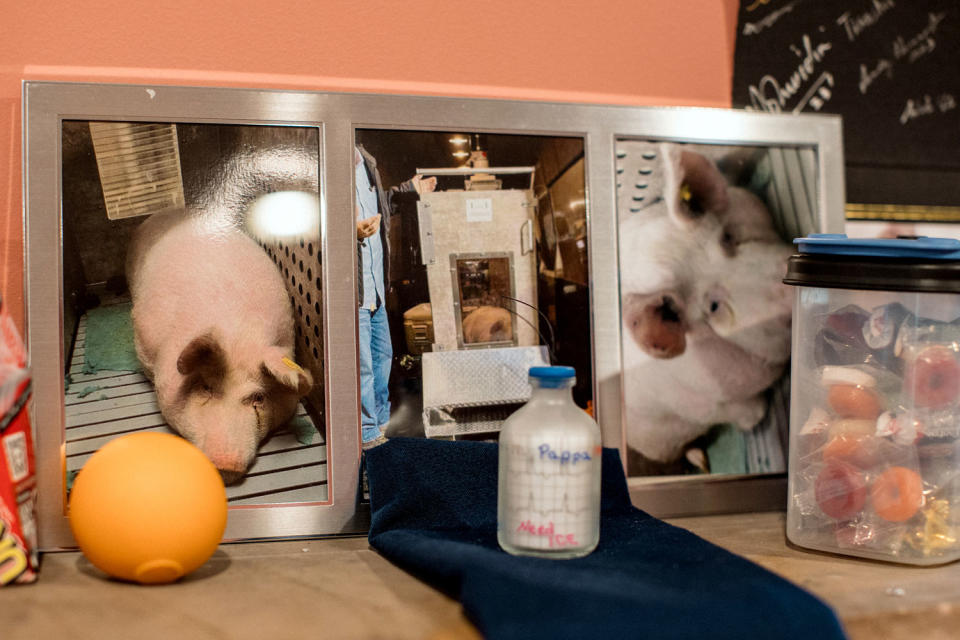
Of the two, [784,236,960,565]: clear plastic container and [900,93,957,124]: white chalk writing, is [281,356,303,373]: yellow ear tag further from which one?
[900,93,957,124]: white chalk writing

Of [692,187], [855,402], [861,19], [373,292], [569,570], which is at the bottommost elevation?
[569,570]

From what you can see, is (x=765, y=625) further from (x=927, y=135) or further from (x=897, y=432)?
(x=927, y=135)

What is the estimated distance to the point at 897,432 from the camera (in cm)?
76

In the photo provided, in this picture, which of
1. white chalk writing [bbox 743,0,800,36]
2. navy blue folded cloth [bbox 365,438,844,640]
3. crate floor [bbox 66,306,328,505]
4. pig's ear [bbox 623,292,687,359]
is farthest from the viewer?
white chalk writing [bbox 743,0,800,36]

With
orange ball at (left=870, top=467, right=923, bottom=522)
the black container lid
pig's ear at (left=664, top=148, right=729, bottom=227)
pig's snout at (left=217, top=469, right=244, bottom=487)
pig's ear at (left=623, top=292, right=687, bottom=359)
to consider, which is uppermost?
pig's ear at (left=664, top=148, right=729, bottom=227)

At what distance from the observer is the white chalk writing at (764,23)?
105 centimetres

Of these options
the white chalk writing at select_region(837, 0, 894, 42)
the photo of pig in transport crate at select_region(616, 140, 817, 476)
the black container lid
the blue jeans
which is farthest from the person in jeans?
the white chalk writing at select_region(837, 0, 894, 42)

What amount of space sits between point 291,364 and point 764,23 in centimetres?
73

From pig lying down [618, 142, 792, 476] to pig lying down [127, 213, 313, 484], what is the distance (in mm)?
379

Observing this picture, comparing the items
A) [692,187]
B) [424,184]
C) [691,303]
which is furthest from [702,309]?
[424,184]

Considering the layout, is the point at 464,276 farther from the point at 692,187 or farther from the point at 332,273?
the point at 692,187

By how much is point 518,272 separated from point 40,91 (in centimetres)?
51

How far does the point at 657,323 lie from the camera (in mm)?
940

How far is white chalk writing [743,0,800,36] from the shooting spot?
1054 millimetres
